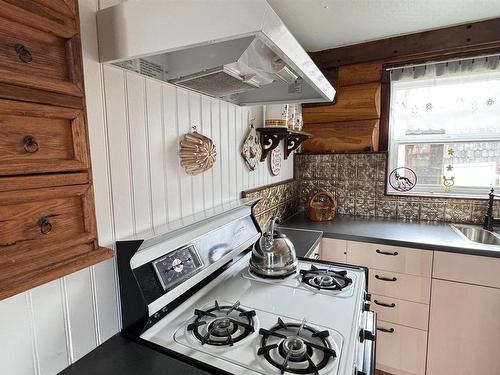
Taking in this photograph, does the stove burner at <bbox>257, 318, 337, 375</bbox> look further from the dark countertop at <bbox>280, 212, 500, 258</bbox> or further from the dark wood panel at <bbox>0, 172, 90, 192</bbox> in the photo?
the dark countertop at <bbox>280, 212, 500, 258</bbox>

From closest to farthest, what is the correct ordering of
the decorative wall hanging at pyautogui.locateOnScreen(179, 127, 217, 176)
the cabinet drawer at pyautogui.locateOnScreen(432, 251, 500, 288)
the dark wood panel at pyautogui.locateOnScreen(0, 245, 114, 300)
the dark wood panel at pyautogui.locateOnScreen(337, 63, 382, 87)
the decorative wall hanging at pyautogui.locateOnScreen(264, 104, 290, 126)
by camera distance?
the dark wood panel at pyautogui.locateOnScreen(0, 245, 114, 300) → the decorative wall hanging at pyautogui.locateOnScreen(179, 127, 217, 176) → the cabinet drawer at pyautogui.locateOnScreen(432, 251, 500, 288) → the decorative wall hanging at pyautogui.locateOnScreen(264, 104, 290, 126) → the dark wood panel at pyautogui.locateOnScreen(337, 63, 382, 87)

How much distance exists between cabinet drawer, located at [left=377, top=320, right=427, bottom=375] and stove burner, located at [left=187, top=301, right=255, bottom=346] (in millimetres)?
1304

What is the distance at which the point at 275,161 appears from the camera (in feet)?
6.41

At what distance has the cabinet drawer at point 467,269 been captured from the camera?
147 centimetres

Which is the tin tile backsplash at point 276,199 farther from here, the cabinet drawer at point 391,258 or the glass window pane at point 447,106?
the glass window pane at point 447,106

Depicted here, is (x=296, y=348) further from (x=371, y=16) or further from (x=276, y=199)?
(x=371, y=16)

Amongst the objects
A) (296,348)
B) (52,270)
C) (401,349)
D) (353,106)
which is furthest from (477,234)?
(52,270)

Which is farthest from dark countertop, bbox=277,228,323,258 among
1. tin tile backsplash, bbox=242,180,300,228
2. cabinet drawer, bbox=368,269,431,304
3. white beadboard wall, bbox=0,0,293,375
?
white beadboard wall, bbox=0,0,293,375

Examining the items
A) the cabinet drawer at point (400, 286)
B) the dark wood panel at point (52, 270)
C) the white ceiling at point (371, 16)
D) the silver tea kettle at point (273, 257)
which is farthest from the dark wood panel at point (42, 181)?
the cabinet drawer at point (400, 286)

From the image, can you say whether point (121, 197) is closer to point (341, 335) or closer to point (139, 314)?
point (139, 314)

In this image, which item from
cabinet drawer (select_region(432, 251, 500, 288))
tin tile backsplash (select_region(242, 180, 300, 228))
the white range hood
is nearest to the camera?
the white range hood

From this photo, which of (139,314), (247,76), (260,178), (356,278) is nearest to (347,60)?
(260,178)

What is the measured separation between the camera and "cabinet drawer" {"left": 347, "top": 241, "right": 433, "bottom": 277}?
161 cm

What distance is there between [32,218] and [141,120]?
48 centimetres
